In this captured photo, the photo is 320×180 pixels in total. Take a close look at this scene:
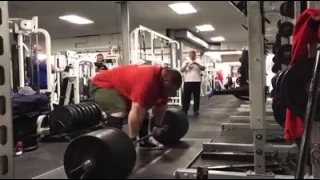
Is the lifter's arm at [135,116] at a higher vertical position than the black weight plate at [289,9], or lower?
lower

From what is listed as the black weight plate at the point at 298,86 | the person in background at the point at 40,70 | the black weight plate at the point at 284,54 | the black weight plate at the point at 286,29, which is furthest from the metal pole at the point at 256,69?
the person in background at the point at 40,70

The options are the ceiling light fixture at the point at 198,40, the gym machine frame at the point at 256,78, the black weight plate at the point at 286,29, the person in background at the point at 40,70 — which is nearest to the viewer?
the gym machine frame at the point at 256,78

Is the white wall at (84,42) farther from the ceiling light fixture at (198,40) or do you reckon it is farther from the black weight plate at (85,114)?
the black weight plate at (85,114)

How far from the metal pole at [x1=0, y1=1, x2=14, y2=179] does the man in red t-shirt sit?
1.01 m

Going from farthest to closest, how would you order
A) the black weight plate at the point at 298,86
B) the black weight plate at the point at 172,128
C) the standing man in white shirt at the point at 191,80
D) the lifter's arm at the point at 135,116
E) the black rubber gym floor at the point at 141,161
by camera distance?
the standing man in white shirt at the point at 191,80, the black weight plate at the point at 172,128, the lifter's arm at the point at 135,116, the black rubber gym floor at the point at 141,161, the black weight plate at the point at 298,86

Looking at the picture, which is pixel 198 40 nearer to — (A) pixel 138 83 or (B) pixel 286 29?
(B) pixel 286 29

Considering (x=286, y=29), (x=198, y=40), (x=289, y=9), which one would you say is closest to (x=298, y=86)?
(x=286, y=29)

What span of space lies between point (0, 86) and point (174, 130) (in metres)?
1.81

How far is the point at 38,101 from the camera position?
293cm

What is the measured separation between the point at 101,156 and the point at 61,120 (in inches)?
70.5

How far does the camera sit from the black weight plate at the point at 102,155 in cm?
167

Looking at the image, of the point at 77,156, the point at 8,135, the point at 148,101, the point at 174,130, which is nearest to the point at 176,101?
the point at 174,130

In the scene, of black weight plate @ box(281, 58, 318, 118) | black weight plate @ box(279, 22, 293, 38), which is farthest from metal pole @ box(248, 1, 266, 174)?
black weight plate @ box(279, 22, 293, 38)

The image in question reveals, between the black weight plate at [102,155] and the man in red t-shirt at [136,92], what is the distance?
0.38 metres
